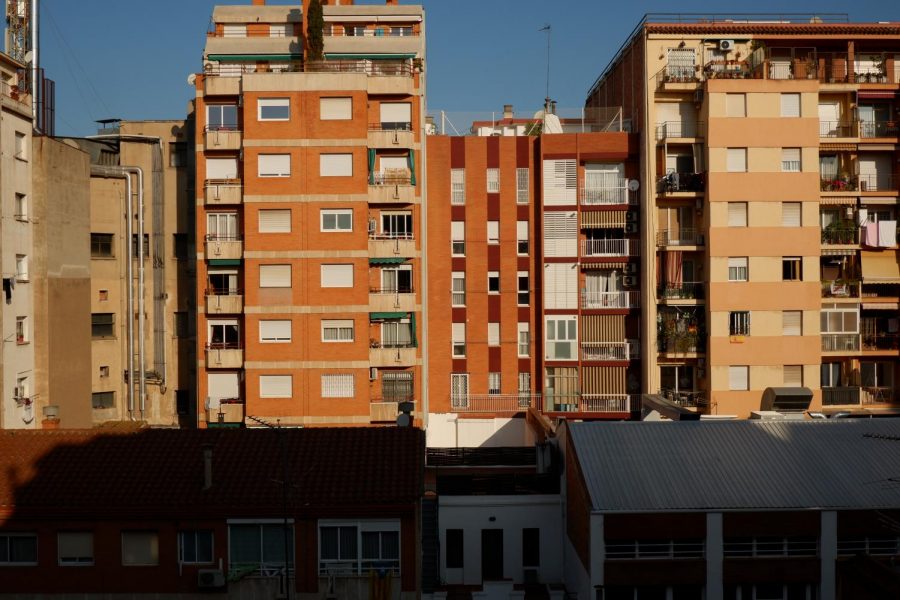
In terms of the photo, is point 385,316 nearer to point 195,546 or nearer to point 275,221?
point 275,221

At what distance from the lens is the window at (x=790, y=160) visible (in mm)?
40938

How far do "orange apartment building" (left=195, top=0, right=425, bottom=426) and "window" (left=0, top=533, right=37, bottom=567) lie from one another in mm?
16294

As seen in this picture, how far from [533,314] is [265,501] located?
2277 centimetres

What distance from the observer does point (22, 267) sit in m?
36.0

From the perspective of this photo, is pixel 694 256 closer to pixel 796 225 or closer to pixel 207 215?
pixel 796 225

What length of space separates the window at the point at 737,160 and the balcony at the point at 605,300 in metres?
7.00

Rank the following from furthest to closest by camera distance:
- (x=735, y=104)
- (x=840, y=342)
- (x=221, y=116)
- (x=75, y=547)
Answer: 1. (x=840, y=342)
2. (x=735, y=104)
3. (x=221, y=116)
4. (x=75, y=547)

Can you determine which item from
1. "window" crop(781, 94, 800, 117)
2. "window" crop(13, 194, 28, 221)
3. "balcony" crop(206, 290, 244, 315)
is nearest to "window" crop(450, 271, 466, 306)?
"balcony" crop(206, 290, 244, 315)

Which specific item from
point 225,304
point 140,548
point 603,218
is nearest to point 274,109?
point 225,304

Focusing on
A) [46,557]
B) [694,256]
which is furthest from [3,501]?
[694,256]

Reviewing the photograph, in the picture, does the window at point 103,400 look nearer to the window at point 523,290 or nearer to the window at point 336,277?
the window at point 336,277

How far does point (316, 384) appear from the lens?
39562 mm

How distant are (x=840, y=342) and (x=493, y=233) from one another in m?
16.4

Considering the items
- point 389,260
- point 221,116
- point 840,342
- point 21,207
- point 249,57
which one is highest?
point 249,57
